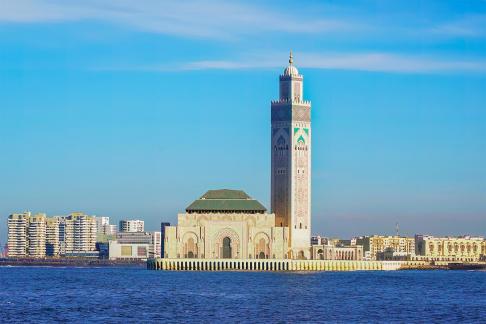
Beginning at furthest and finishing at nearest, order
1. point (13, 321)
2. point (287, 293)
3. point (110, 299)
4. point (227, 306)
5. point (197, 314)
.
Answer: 1. point (287, 293)
2. point (110, 299)
3. point (227, 306)
4. point (197, 314)
5. point (13, 321)

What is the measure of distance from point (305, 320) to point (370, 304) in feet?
63.3

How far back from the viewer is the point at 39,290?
403ft

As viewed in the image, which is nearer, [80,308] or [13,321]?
[13,321]

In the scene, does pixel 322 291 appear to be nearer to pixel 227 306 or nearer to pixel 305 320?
pixel 227 306

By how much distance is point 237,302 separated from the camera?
103 meters

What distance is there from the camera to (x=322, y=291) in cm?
12456

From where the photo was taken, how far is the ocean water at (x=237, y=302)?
87.8 meters

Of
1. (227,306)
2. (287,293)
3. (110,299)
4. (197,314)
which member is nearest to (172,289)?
(287,293)

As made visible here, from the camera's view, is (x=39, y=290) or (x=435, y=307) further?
(x=39, y=290)

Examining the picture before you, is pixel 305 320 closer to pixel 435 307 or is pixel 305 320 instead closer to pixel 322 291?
pixel 435 307

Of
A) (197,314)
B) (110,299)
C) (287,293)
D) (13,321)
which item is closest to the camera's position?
(13,321)

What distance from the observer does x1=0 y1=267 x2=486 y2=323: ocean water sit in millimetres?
87750

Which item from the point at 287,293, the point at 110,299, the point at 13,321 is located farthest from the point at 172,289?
the point at 13,321

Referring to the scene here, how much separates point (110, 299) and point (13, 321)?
2349cm
